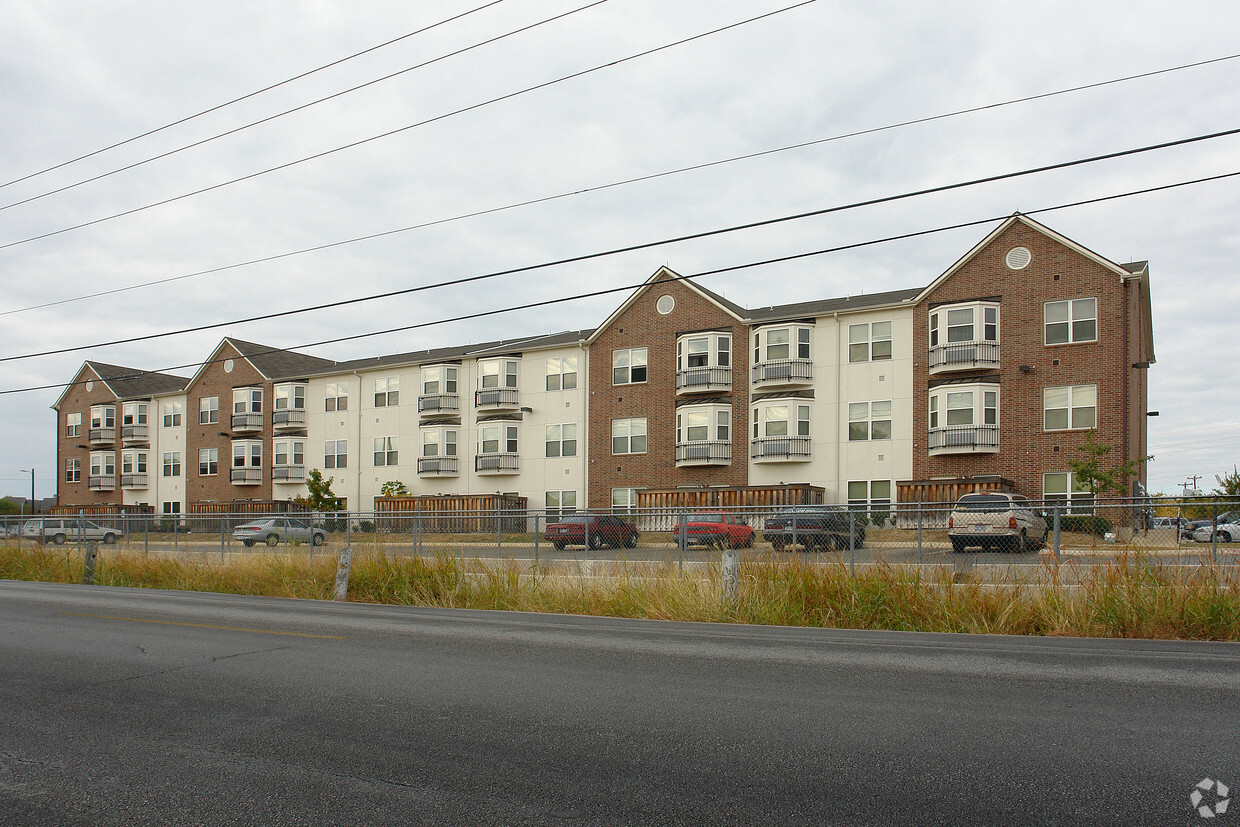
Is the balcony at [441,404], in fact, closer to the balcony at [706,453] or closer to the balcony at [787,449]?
the balcony at [706,453]

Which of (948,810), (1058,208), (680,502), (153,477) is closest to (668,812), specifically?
(948,810)

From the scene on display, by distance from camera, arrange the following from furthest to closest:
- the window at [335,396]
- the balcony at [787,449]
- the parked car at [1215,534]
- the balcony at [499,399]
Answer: the window at [335,396] → the balcony at [499,399] → the balcony at [787,449] → the parked car at [1215,534]

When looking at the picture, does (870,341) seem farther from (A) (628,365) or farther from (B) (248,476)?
(B) (248,476)

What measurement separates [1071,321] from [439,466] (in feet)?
103

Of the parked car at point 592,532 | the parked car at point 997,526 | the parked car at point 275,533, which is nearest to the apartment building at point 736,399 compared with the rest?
the parked car at point 275,533

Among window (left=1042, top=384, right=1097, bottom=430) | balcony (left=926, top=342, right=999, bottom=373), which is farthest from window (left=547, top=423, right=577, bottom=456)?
window (left=1042, top=384, right=1097, bottom=430)

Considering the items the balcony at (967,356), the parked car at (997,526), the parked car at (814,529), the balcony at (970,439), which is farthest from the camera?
the balcony at (967,356)

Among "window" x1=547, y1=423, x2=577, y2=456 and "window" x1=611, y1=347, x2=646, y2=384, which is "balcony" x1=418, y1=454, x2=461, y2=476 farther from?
"window" x1=611, y1=347, x2=646, y2=384

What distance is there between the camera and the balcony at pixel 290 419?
2115 inches

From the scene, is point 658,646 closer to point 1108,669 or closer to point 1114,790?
point 1108,669

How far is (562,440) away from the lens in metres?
45.5

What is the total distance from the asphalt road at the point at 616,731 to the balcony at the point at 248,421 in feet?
157

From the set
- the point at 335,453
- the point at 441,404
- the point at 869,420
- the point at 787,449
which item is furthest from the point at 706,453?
the point at 335,453

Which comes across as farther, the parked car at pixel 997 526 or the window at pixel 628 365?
the window at pixel 628 365
